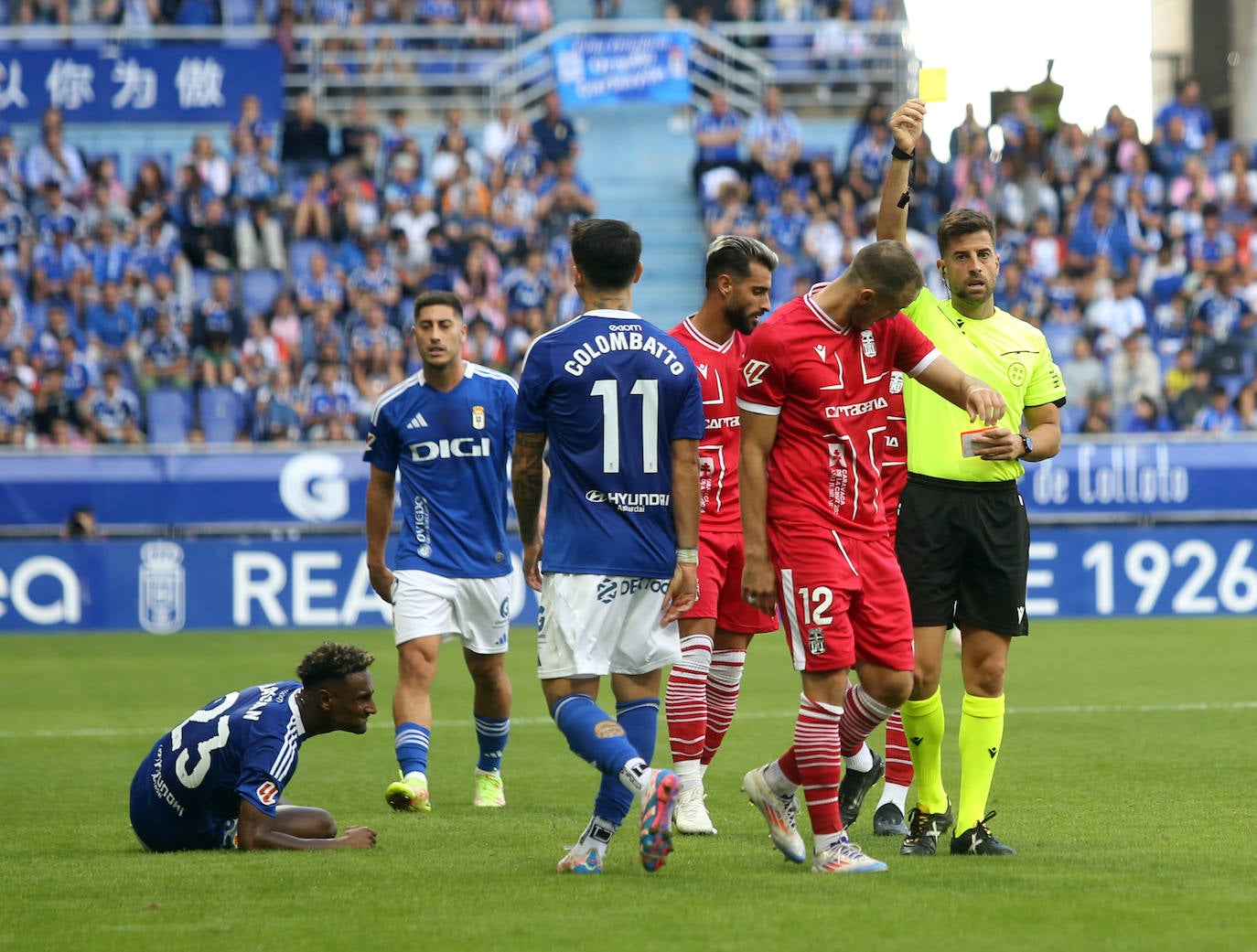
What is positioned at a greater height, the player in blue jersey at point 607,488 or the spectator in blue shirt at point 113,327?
the spectator in blue shirt at point 113,327

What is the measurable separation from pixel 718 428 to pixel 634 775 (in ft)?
7.95

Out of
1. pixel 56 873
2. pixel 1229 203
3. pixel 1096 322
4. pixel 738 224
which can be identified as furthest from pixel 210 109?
pixel 56 873

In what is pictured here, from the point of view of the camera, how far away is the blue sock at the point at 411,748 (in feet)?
26.8

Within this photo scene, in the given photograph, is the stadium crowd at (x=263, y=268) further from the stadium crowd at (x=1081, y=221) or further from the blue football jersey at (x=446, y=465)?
the blue football jersey at (x=446, y=465)

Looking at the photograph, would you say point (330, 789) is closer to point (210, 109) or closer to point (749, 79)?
point (210, 109)

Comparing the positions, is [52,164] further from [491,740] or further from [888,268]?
[888,268]

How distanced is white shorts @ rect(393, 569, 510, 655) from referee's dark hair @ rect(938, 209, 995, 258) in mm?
2895

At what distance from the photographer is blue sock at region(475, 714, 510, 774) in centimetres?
846

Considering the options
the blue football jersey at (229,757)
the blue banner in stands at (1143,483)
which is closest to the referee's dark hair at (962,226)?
the blue football jersey at (229,757)

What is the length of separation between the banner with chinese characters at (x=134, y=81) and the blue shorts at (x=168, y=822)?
19937 mm

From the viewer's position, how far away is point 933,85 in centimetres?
723

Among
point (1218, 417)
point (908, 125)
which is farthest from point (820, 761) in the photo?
point (1218, 417)

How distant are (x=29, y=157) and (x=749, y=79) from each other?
10526mm

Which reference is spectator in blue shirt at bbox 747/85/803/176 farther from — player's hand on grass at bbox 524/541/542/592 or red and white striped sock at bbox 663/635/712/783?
player's hand on grass at bbox 524/541/542/592
